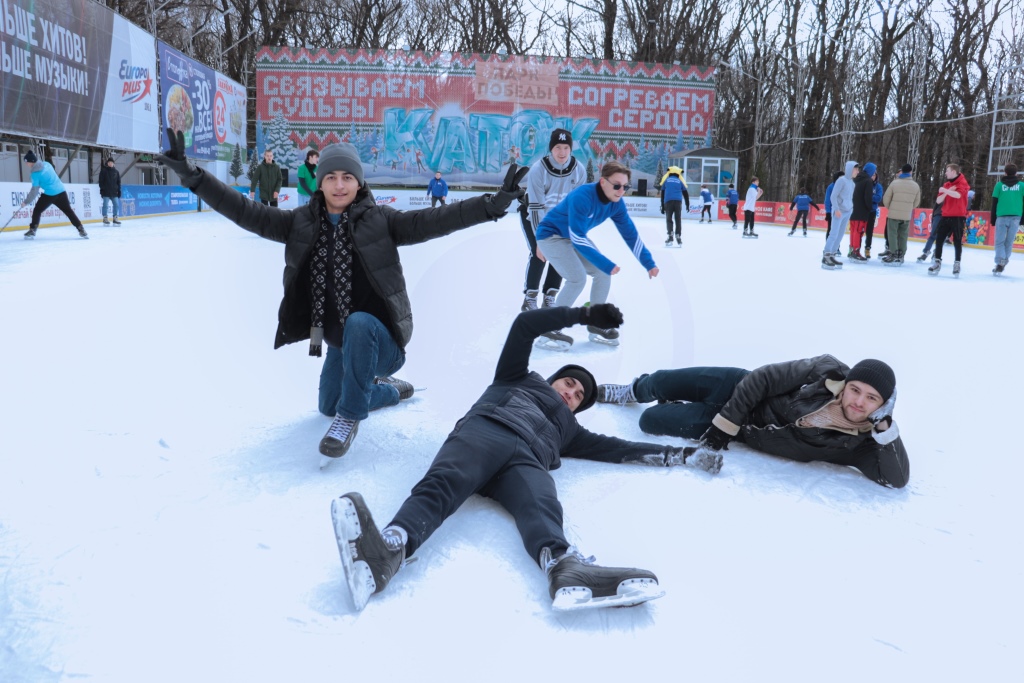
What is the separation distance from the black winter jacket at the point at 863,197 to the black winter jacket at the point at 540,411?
30.5 ft

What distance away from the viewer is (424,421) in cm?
335

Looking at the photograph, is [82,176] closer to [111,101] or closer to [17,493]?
[111,101]

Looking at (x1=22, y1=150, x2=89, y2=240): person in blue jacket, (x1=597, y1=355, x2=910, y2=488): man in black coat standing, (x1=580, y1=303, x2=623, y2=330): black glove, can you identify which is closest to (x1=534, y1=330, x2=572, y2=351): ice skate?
(x1=597, y1=355, x2=910, y2=488): man in black coat standing

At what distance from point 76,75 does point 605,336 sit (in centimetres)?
1634

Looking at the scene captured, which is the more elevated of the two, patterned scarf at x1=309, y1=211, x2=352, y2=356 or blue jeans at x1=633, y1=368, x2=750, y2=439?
patterned scarf at x1=309, y1=211, x2=352, y2=356

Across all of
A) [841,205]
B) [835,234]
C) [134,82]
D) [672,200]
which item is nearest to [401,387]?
[835,234]

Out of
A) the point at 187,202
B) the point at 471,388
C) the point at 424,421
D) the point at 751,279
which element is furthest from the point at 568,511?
the point at 187,202

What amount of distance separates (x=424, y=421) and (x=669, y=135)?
30600 millimetres

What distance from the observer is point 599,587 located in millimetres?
1821

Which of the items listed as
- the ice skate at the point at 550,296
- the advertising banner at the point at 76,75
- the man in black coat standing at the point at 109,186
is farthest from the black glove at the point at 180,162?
the advertising banner at the point at 76,75

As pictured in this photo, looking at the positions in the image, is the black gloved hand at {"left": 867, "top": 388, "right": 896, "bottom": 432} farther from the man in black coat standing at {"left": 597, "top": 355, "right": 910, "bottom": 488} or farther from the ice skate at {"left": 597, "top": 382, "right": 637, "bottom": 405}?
the ice skate at {"left": 597, "top": 382, "right": 637, "bottom": 405}

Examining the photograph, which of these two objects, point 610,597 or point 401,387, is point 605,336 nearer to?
point 401,387

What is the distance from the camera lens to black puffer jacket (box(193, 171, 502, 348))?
2.85 m

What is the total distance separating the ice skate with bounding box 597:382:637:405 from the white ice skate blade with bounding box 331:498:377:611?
79.8 inches
